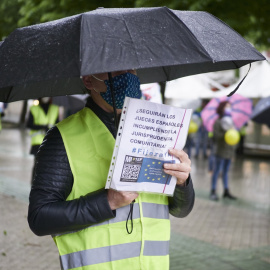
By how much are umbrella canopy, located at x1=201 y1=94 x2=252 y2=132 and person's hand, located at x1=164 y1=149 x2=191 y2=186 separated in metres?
8.36

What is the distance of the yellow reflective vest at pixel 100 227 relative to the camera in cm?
224

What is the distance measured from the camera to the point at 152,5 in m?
6.51

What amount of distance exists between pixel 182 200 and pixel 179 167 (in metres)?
0.30

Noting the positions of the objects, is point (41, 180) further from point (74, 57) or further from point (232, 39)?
point (232, 39)

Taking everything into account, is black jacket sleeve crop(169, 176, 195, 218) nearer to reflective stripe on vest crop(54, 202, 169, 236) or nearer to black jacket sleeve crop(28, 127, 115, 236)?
reflective stripe on vest crop(54, 202, 169, 236)

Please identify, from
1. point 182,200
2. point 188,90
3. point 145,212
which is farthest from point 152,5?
point 188,90

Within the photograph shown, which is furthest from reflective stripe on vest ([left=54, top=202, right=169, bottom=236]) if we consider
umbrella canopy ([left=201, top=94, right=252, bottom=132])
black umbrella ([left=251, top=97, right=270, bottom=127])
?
umbrella canopy ([left=201, top=94, right=252, bottom=132])

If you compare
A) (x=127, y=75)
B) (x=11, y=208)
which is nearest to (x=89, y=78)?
(x=127, y=75)

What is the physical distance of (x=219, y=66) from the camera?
292 centimetres

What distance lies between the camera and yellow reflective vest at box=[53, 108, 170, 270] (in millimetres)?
2242

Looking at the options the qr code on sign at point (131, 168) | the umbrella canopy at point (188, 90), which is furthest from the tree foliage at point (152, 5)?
the umbrella canopy at point (188, 90)

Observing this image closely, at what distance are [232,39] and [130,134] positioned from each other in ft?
2.40

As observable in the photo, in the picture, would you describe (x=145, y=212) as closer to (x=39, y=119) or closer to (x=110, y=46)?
(x=110, y=46)

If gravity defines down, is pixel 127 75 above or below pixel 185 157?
above
